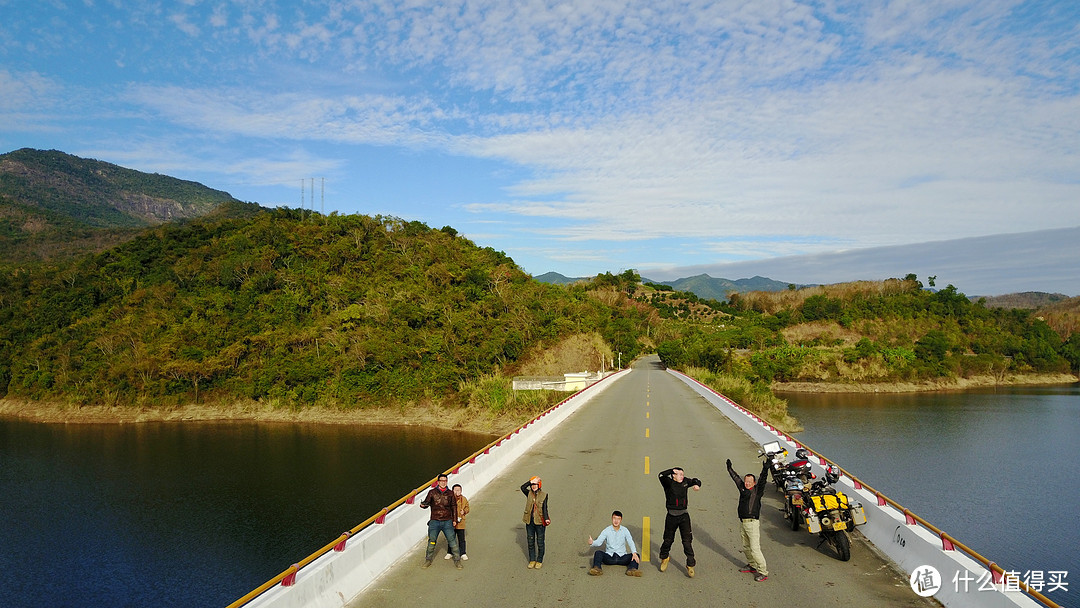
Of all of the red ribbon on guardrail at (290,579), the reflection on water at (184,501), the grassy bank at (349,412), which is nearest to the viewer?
the red ribbon on guardrail at (290,579)

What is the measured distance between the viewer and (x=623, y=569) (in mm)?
8273

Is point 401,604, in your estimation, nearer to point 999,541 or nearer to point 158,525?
point 999,541

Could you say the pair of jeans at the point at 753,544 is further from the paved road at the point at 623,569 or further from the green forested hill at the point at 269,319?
the green forested hill at the point at 269,319

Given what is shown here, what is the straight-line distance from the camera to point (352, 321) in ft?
191

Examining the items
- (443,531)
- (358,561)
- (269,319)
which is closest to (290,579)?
(358,561)

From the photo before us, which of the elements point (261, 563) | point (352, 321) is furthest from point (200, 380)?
point (261, 563)

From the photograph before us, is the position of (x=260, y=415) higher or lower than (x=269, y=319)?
lower

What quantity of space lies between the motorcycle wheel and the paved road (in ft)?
0.38

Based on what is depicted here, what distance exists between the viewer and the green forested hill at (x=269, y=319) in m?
53.4

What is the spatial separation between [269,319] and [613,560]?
193 ft

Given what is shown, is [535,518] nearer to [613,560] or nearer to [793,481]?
[613,560]

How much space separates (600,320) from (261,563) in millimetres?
64355

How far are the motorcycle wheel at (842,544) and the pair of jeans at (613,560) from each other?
122 inches

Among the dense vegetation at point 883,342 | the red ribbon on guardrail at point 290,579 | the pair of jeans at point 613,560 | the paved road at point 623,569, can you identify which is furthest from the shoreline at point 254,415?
the red ribbon on guardrail at point 290,579
